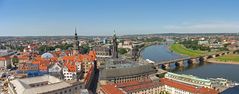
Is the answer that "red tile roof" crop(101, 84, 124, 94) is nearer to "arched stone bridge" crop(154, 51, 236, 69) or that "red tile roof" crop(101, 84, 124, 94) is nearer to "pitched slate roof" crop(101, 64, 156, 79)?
"pitched slate roof" crop(101, 64, 156, 79)

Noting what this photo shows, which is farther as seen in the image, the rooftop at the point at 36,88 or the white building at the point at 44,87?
the white building at the point at 44,87

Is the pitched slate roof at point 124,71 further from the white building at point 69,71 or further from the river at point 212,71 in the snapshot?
the river at point 212,71

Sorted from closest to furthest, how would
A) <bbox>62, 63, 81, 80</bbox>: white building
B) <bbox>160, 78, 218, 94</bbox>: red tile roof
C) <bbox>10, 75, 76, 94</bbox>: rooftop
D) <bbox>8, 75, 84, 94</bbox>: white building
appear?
<bbox>10, 75, 76, 94</bbox>: rooftop → <bbox>8, 75, 84, 94</bbox>: white building → <bbox>160, 78, 218, 94</bbox>: red tile roof → <bbox>62, 63, 81, 80</bbox>: white building

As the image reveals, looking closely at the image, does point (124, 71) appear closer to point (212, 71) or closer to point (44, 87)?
point (44, 87)

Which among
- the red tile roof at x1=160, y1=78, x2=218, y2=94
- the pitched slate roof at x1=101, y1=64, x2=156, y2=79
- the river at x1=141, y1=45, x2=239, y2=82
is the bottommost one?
the river at x1=141, y1=45, x2=239, y2=82

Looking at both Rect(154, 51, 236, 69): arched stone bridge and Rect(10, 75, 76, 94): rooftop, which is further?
Rect(154, 51, 236, 69): arched stone bridge

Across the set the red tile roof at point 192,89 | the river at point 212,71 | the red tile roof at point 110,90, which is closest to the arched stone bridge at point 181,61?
the river at point 212,71

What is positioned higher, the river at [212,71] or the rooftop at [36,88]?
the rooftop at [36,88]

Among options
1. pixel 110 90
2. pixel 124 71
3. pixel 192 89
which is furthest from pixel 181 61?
pixel 110 90

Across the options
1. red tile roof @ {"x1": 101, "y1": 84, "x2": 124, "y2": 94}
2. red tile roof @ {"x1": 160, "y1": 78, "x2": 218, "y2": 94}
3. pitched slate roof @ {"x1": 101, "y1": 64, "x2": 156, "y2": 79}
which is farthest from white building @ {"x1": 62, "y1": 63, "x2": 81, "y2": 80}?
red tile roof @ {"x1": 160, "y1": 78, "x2": 218, "y2": 94}

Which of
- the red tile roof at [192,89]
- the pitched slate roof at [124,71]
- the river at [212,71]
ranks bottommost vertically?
the river at [212,71]

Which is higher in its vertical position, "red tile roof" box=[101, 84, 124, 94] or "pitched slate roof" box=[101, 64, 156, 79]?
"pitched slate roof" box=[101, 64, 156, 79]

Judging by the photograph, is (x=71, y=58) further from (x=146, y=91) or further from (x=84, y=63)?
(x=146, y=91)
